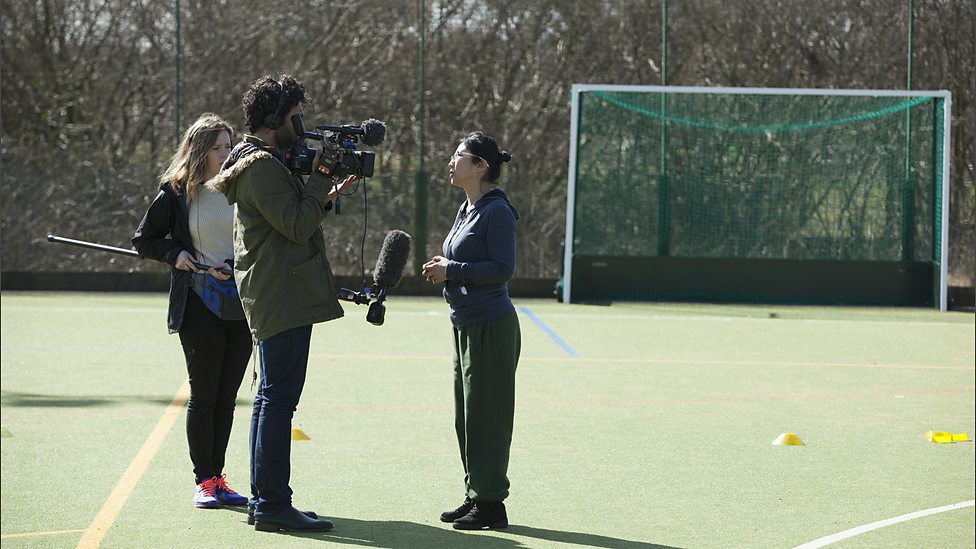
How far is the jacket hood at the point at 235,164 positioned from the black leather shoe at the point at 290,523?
4.11ft

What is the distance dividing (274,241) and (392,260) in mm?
491

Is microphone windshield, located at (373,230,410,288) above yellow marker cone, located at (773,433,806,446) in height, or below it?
above

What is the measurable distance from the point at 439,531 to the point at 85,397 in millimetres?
4351

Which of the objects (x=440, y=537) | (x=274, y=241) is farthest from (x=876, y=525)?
(x=274, y=241)

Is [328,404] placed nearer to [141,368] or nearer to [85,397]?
[85,397]

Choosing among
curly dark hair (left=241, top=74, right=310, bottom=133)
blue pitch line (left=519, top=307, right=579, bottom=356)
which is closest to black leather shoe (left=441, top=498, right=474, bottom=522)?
curly dark hair (left=241, top=74, right=310, bottom=133)

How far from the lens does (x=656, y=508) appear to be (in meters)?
5.96

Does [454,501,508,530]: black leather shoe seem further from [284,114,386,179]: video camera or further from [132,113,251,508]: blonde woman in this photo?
[284,114,386,179]: video camera

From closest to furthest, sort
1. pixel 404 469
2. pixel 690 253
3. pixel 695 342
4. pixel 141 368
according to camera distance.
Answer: pixel 404 469 < pixel 141 368 < pixel 695 342 < pixel 690 253

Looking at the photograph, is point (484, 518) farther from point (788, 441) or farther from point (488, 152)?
point (788, 441)

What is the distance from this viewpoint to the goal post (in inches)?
707

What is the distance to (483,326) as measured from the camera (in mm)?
5613

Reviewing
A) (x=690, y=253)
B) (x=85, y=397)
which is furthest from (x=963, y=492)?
(x=690, y=253)

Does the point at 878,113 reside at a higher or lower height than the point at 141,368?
higher
